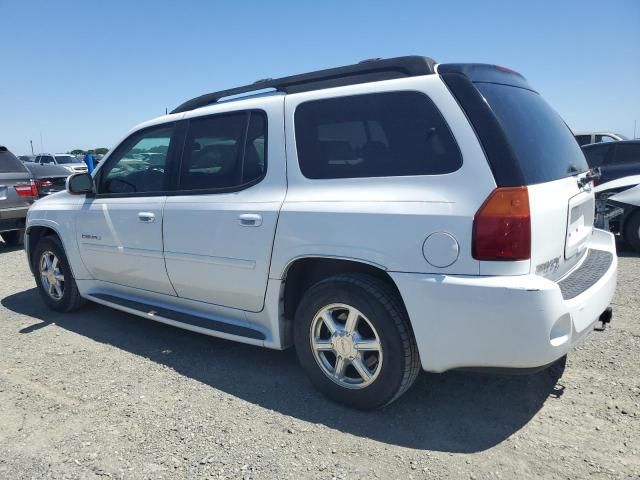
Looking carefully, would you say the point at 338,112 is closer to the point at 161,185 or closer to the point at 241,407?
the point at 161,185

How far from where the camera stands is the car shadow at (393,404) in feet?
9.00

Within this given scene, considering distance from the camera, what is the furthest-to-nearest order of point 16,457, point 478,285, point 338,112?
1. point 338,112
2. point 16,457
3. point 478,285

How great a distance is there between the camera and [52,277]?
499cm

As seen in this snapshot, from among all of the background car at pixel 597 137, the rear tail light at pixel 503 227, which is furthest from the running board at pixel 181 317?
the background car at pixel 597 137

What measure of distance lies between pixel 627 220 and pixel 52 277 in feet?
24.2

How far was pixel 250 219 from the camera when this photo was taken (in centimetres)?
315

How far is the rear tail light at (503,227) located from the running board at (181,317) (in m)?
1.60

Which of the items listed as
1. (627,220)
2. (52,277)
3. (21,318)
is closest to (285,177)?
(52,277)

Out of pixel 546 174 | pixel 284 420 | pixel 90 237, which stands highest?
pixel 546 174

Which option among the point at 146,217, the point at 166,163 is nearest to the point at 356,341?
the point at 146,217

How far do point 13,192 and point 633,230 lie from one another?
9902 mm

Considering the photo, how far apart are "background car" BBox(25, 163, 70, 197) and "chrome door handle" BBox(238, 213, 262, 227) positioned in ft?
29.3

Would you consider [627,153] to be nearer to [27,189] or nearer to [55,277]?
[55,277]

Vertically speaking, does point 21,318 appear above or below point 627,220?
below
